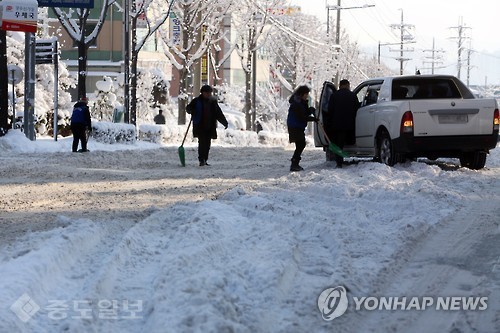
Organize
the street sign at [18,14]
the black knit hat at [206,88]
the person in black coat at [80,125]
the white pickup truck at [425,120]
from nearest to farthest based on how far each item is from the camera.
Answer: the white pickup truck at [425,120] → the black knit hat at [206,88] → the street sign at [18,14] → the person in black coat at [80,125]

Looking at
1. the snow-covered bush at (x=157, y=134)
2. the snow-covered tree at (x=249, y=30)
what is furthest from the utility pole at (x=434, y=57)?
the snow-covered bush at (x=157, y=134)

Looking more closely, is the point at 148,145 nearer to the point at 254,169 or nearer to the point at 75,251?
the point at 254,169

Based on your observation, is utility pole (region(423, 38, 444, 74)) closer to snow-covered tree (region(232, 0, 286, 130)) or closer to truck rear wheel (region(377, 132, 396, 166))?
snow-covered tree (region(232, 0, 286, 130))

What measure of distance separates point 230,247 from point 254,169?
10576mm

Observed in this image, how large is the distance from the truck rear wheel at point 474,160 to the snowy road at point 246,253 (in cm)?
335

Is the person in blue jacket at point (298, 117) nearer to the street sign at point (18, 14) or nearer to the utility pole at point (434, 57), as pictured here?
the street sign at point (18, 14)

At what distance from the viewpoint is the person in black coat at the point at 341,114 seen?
17.9 metres

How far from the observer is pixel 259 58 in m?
111

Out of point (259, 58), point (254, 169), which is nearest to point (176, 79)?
point (259, 58)

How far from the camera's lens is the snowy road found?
5766 millimetres

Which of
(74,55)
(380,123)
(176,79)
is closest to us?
(380,123)
